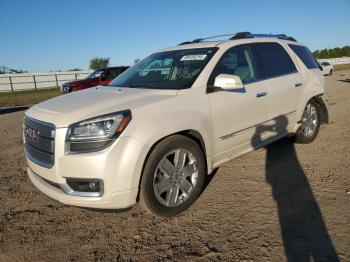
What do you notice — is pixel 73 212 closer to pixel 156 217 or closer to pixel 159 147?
pixel 156 217

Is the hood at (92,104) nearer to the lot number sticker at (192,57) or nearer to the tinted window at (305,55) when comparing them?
the lot number sticker at (192,57)

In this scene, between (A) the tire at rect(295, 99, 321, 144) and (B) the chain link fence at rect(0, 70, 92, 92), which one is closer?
(A) the tire at rect(295, 99, 321, 144)

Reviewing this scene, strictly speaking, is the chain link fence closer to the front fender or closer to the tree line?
the front fender

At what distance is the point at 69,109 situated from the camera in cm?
334

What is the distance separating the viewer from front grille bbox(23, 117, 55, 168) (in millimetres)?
3178

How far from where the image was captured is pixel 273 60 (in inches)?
198

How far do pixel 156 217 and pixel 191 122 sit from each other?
43.0 inches

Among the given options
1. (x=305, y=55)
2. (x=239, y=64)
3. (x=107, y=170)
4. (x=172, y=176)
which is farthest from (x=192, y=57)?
(x=305, y=55)

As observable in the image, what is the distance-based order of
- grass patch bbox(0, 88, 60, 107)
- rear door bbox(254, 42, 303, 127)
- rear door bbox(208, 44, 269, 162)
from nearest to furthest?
rear door bbox(208, 44, 269, 162) → rear door bbox(254, 42, 303, 127) → grass patch bbox(0, 88, 60, 107)

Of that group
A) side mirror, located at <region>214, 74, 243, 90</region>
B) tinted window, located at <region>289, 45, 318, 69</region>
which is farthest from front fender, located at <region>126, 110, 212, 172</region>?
tinted window, located at <region>289, 45, 318, 69</region>

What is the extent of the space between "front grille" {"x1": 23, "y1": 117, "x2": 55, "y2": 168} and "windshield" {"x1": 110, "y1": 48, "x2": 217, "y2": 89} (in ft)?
4.48

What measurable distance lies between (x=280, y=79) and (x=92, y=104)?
292 centimetres

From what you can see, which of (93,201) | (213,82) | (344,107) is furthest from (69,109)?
(344,107)

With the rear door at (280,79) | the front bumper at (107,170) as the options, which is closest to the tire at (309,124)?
the rear door at (280,79)
